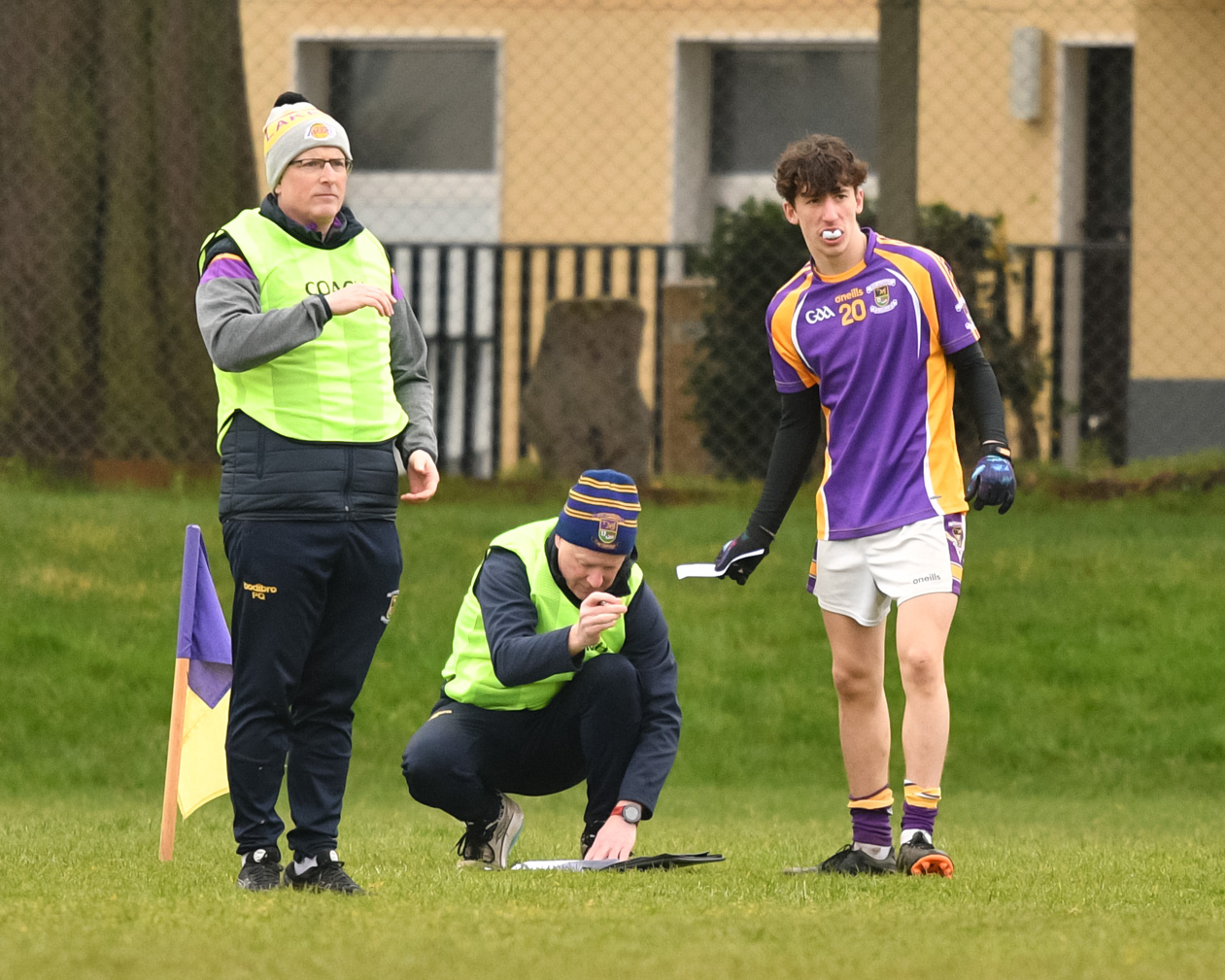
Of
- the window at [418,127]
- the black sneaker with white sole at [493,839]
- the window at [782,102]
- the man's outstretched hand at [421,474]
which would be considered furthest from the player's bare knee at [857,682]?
the window at [782,102]

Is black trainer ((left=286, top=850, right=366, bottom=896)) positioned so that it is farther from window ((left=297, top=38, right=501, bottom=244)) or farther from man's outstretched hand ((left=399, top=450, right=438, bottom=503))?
window ((left=297, top=38, right=501, bottom=244))

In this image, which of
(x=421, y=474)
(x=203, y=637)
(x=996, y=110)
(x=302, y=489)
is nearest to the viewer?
(x=302, y=489)

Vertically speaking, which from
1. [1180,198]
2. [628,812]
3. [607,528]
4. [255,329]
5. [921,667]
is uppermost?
[1180,198]

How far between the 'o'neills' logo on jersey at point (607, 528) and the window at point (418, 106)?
10.9 meters

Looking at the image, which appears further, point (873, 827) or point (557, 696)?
point (557, 696)

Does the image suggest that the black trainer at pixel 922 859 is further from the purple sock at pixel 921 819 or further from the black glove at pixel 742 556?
the black glove at pixel 742 556

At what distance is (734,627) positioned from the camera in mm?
8156

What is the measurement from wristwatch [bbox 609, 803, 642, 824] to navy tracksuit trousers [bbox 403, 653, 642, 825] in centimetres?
13

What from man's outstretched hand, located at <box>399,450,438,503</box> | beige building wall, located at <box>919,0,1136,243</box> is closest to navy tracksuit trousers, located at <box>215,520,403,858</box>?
man's outstretched hand, located at <box>399,450,438,503</box>

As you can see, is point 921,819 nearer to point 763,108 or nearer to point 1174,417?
Result: point 1174,417

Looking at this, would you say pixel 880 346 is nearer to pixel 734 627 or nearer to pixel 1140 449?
pixel 734 627

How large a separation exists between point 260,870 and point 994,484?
187 centimetres

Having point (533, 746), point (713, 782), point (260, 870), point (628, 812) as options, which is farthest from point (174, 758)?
point (713, 782)

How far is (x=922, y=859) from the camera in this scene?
445cm
